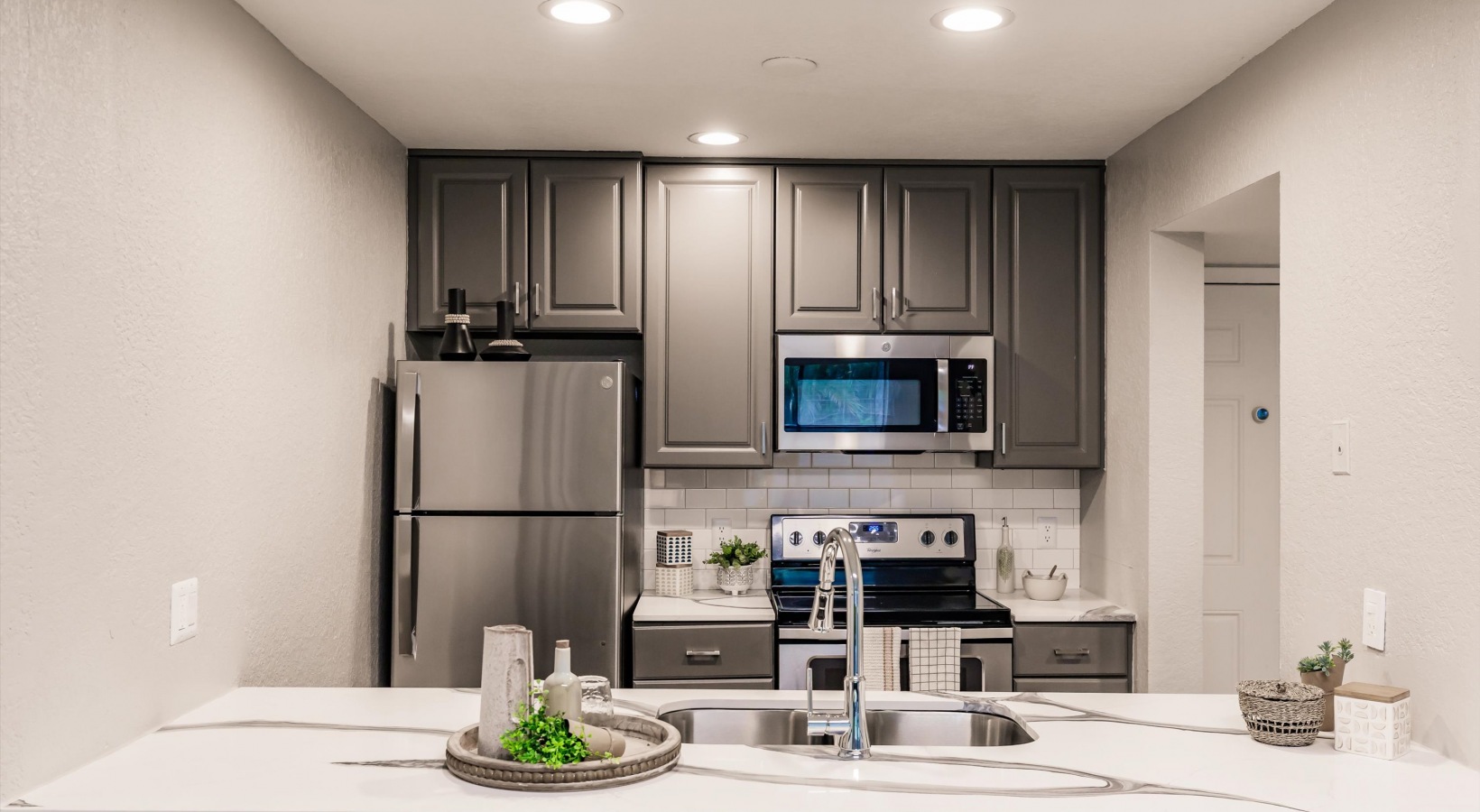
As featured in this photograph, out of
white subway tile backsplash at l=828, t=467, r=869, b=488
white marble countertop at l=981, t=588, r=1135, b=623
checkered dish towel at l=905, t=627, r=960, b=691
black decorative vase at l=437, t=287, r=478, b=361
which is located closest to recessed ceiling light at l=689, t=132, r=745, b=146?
black decorative vase at l=437, t=287, r=478, b=361

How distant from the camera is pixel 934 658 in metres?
3.23

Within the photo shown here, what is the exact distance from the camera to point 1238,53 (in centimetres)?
251

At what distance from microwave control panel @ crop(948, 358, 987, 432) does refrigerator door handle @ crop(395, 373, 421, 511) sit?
171 centimetres

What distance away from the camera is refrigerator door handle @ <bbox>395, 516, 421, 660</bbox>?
121 inches

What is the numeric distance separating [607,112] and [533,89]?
27cm

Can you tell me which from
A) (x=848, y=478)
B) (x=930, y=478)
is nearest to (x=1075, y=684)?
(x=930, y=478)

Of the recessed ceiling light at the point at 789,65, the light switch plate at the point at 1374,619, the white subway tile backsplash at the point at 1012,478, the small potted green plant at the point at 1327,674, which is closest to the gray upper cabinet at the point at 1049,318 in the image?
the white subway tile backsplash at the point at 1012,478

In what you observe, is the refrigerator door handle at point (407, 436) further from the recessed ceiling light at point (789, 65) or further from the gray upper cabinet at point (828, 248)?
the recessed ceiling light at point (789, 65)

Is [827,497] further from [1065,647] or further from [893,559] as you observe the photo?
[1065,647]

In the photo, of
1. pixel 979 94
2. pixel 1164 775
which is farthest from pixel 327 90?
pixel 1164 775

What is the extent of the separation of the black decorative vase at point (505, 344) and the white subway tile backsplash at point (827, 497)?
1.19 meters

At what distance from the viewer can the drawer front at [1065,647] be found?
3297mm

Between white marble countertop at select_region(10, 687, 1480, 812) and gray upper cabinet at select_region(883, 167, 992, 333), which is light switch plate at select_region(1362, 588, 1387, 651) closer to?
white marble countertop at select_region(10, 687, 1480, 812)

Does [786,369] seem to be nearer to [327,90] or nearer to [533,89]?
[533,89]
